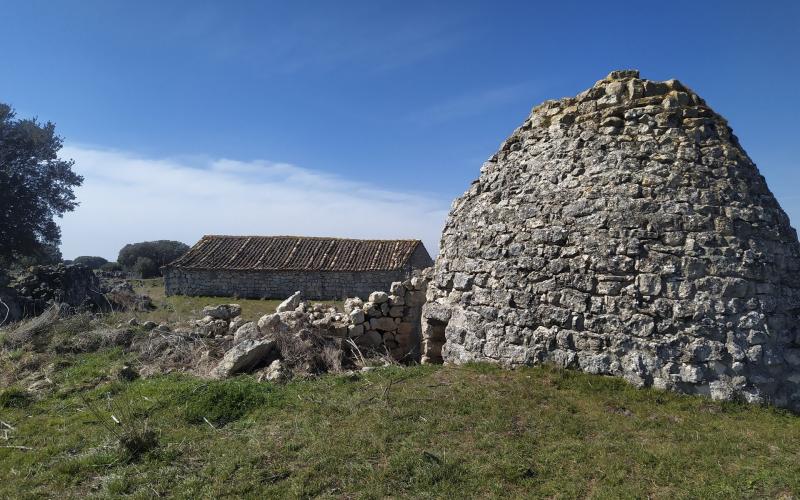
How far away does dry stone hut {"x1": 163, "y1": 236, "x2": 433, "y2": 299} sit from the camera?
25328 millimetres

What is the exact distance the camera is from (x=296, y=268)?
82.9 feet

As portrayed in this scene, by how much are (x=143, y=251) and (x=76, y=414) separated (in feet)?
151

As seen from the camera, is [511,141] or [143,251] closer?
[511,141]

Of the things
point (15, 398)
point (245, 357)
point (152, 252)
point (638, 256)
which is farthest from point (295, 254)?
point (152, 252)

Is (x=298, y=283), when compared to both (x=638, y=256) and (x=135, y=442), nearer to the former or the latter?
(x=135, y=442)

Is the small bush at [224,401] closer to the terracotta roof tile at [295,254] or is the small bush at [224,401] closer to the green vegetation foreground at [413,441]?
the green vegetation foreground at [413,441]

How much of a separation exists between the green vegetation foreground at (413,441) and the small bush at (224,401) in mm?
22

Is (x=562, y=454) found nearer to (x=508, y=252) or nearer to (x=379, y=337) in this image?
(x=508, y=252)

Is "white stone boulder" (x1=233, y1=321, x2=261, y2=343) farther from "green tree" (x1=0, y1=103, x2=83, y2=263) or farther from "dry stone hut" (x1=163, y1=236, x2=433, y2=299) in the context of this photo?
"green tree" (x1=0, y1=103, x2=83, y2=263)

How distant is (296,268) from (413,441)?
21.0 meters

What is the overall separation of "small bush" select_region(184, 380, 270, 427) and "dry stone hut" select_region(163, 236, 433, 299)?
18030 mm

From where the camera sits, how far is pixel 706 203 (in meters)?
6.23

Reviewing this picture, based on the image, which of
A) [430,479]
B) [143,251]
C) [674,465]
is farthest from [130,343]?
[143,251]

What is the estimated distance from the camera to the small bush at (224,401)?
627 cm
